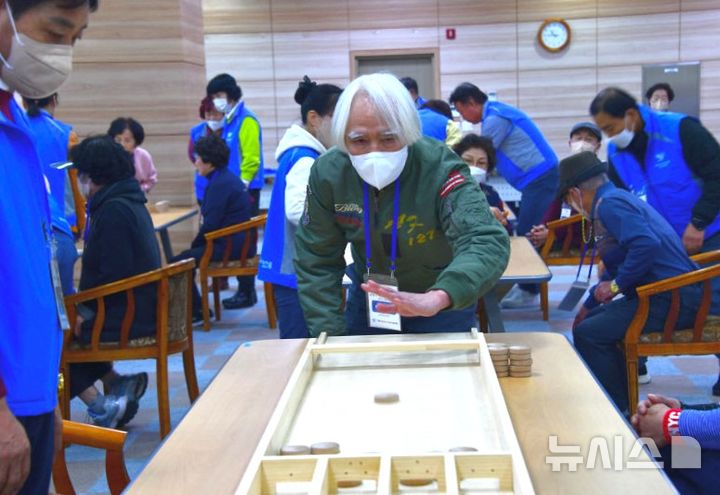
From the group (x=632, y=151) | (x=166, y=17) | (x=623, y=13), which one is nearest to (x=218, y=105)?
(x=166, y=17)

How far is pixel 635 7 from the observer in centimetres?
984

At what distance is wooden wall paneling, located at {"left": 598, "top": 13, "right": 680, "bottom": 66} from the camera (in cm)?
984

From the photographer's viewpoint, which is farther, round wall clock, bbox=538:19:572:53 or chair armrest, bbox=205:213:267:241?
round wall clock, bbox=538:19:572:53

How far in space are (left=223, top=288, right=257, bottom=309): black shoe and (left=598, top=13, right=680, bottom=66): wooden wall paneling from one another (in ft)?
18.9

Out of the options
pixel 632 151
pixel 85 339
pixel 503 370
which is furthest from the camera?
pixel 632 151

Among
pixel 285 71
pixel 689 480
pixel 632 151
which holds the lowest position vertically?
pixel 689 480

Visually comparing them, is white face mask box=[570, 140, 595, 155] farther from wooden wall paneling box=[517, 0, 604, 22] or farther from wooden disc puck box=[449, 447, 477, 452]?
wooden disc puck box=[449, 447, 477, 452]

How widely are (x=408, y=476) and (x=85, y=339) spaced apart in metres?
2.60

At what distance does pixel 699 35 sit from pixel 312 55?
459 centimetres

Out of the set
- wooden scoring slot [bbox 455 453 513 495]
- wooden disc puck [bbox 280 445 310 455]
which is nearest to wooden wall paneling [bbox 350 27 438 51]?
wooden disc puck [bbox 280 445 310 455]

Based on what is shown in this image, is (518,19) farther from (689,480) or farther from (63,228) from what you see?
(689,480)

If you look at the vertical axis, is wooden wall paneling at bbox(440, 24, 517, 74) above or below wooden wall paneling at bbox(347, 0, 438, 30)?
below

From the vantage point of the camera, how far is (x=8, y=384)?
1.42 metres

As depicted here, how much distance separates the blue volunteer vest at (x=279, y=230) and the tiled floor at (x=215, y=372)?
50 centimetres
